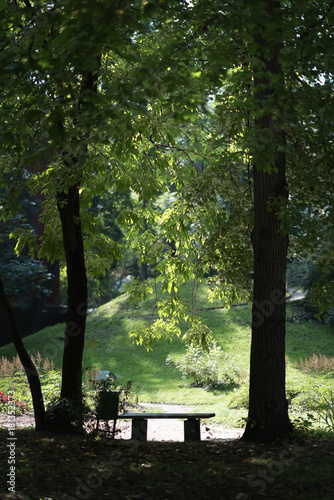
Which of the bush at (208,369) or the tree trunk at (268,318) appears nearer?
the tree trunk at (268,318)

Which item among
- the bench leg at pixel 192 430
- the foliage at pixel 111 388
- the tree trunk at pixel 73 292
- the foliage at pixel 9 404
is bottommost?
the foliage at pixel 9 404

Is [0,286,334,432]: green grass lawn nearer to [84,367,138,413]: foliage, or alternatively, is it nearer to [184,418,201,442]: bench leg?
[84,367,138,413]: foliage

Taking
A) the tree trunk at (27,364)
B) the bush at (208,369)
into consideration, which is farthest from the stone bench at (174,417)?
the bush at (208,369)

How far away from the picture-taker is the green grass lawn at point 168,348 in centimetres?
1484

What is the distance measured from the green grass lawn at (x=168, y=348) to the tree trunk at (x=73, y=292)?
5.46 meters

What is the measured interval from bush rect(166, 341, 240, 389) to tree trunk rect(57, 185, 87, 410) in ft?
26.3

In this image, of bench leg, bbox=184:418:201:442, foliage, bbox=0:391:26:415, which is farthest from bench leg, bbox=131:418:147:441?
foliage, bbox=0:391:26:415

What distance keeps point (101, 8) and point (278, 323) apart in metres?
4.74

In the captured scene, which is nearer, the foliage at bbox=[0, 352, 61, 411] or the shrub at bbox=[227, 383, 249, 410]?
the foliage at bbox=[0, 352, 61, 411]

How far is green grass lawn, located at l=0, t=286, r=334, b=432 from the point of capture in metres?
14.8

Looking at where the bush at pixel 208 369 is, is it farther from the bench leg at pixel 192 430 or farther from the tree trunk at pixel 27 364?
the tree trunk at pixel 27 364

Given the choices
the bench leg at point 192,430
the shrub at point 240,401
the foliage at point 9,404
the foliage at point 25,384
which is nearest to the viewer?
the bench leg at point 192,430

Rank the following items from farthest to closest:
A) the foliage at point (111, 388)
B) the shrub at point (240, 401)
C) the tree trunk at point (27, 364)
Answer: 1. the shrub at point (240, 401)
2. the tree trunk at point (27, 364)
3. the foliage at point (111, 388)

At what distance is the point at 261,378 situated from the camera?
23.8 feet
